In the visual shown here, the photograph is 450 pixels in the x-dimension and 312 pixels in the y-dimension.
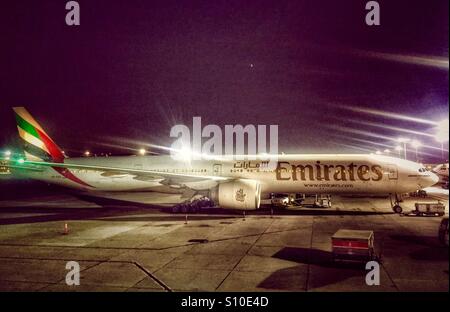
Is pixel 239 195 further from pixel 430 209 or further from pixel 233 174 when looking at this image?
pixel 430 209

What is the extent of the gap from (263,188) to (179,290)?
54.2ft

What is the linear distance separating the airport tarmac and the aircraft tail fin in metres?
5.84

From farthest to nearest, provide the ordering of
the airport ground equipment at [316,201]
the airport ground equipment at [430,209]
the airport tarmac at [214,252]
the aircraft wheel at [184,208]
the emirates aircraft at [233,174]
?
the airport ground equipment at [316,201] < the aircraft wheel at [184,208] < the emirates aircraft at [233,174] < the airport ground equipment at [430,209] < the airport tarmac at [214,252]

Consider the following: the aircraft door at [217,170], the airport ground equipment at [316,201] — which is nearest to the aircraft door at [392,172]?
the airport ground equipment at [316,201]

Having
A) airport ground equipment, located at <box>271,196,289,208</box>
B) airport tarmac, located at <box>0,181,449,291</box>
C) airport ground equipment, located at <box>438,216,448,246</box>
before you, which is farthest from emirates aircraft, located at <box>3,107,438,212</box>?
airport ground equipment, located at <box>438,216,448,246</box>

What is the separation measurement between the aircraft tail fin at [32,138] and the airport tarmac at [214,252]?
584 cm

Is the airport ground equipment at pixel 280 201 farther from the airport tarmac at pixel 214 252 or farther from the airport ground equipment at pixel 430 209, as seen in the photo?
the airport ground equipment at pixel 430 209

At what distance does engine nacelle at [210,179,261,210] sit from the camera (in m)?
22.9

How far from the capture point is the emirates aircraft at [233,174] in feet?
78.1

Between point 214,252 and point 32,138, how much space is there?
21.8 metres

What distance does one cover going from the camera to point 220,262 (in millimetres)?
13508

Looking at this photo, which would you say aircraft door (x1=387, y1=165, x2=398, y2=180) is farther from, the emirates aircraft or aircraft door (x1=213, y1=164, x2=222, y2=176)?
aircraft door (x1=213, y1=164, x2=222, y2=176)
